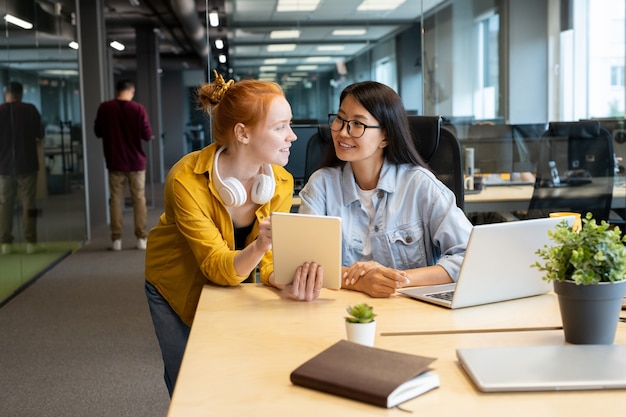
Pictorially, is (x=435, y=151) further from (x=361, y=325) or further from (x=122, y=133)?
(x=122, y=133)

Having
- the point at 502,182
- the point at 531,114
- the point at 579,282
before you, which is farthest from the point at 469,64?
the point at 579,282

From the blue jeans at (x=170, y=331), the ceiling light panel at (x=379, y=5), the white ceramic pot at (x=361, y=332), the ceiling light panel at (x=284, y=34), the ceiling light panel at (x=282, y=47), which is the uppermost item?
the ceiling light panel at (x=379, y=5)

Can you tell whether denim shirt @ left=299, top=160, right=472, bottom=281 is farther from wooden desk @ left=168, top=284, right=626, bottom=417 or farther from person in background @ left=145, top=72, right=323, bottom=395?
wooden desk @ left=168, top=284, right=626, bottom=417

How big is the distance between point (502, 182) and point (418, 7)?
7.47 ft

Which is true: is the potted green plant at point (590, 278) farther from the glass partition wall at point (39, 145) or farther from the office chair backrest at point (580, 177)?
the glass partition wall at point (39, 145)

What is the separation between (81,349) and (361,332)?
3.44m

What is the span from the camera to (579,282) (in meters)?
1.80

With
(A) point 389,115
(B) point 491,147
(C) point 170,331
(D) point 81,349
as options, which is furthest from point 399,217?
(B) point 491,147

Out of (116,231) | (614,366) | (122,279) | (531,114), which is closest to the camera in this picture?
(614,366)

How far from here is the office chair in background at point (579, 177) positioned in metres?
5.07

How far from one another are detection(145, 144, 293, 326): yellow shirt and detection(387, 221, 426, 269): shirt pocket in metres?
0.38

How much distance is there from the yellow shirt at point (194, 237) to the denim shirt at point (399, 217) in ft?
0.81

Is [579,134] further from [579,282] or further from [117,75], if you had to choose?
[117,75]

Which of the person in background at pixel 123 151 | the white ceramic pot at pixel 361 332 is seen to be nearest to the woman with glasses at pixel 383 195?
the white ceramic pot at pixel 361 332
